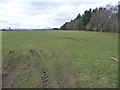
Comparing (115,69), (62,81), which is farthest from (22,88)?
(115,69)

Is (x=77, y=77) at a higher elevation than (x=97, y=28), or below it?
below

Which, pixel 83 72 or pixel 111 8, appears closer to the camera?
pixel 83 72

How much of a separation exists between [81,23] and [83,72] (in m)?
82.0

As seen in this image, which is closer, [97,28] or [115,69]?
[115,69]

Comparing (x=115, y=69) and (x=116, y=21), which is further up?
(x=116, y=21)

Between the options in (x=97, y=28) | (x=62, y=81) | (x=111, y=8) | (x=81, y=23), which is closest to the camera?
(x=62, y=81)


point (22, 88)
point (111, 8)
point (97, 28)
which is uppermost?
point (111, 8)

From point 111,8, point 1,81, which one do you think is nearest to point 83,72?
point 1,81

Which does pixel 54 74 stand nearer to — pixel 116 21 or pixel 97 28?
pixel 116 21

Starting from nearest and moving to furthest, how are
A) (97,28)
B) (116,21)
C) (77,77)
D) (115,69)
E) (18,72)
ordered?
(77,77) → (18,72) → (115,69) → (116,21) → (97,28)

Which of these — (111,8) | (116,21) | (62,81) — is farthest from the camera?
(111,8)

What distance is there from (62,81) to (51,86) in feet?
1.90

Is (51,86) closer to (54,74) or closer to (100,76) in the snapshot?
(54,74)

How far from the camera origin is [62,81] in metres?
5.24
